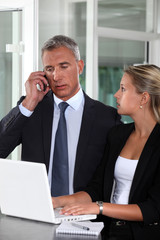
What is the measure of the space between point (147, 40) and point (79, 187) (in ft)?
13.7

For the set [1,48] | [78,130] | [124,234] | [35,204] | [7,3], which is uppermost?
[7,3]

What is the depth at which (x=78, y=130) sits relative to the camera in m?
3.01

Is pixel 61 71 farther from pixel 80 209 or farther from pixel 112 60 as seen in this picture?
pixel 112 60

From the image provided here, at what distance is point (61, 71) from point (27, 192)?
101 cm

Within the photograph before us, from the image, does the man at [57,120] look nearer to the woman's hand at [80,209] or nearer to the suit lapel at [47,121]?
the suit lapel at [47,121]

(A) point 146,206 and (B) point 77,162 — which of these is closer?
(A) point 146,206

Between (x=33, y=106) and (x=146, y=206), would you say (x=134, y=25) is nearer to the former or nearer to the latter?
(x=33, y=106)

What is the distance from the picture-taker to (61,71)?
2934mm

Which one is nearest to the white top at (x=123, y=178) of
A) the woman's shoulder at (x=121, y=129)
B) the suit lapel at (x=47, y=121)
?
the woman's shoulder at (x=121, y=129)

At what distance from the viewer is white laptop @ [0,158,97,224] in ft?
6.89

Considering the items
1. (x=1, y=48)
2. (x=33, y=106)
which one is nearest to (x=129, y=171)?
(x=33, y=106)

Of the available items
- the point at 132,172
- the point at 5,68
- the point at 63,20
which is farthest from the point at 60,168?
the point at 63,20

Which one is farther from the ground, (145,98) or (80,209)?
(145,98)

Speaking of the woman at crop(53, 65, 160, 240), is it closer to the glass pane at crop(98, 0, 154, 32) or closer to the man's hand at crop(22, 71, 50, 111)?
the man's hand at crop(22, 71, 50, 111)
